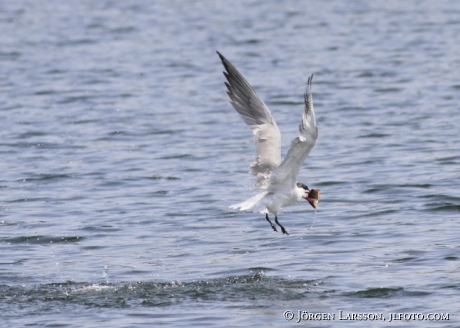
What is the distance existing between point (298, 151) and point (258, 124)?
1.40m

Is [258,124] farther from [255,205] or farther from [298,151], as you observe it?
[298,151]

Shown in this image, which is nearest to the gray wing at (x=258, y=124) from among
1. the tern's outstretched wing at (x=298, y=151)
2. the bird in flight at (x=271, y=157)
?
the bird in flight at (x=271, y=157)

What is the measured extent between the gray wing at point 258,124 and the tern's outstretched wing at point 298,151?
0.84 ft

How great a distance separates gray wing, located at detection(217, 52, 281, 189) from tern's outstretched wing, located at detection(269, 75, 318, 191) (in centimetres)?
26

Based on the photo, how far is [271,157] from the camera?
10266mm

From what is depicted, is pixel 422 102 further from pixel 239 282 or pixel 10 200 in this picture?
pixel 239 282

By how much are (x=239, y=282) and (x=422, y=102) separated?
10.9 metres

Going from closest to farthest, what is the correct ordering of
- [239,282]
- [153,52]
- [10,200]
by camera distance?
1. [239,282]
2. [10,200]
3. [153,52]

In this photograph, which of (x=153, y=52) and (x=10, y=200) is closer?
(x=10, y=200)

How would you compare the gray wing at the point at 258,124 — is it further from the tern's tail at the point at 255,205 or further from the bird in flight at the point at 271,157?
the tern's tail at the point at 255,205

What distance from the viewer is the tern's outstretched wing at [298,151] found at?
29.1ft

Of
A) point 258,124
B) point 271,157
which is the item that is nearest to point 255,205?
point 271,157

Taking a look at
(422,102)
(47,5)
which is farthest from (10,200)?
(47,5)

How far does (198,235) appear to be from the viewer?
1174cm
